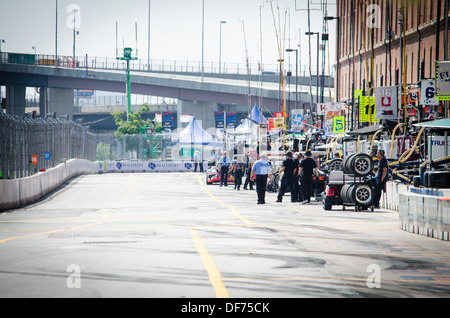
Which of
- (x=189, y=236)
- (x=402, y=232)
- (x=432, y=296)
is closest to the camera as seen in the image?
(x=432, y=296)

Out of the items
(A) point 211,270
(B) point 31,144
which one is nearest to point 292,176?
(B) point 31,144

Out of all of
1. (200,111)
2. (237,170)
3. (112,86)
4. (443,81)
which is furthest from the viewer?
(200,111)

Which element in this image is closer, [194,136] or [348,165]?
[348,165]

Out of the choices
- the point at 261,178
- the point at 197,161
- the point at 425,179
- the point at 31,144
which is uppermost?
the point at 31,144

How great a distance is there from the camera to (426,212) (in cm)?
1547

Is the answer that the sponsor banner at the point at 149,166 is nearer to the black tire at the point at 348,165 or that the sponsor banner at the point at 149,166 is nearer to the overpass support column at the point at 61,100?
the overpass support column at the point at 61,100

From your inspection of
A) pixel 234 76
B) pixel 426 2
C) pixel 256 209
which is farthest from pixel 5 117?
pixel 234 76

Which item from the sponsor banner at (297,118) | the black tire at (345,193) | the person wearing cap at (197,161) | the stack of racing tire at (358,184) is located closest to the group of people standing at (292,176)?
the black tire at (345,193)

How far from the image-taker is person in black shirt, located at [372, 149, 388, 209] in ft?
76.9

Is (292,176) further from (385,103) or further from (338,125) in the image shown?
(338,125)

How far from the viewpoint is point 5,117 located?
2383 centimetres

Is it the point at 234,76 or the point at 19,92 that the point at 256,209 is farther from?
the point at 234,76

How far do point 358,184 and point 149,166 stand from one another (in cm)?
4593
